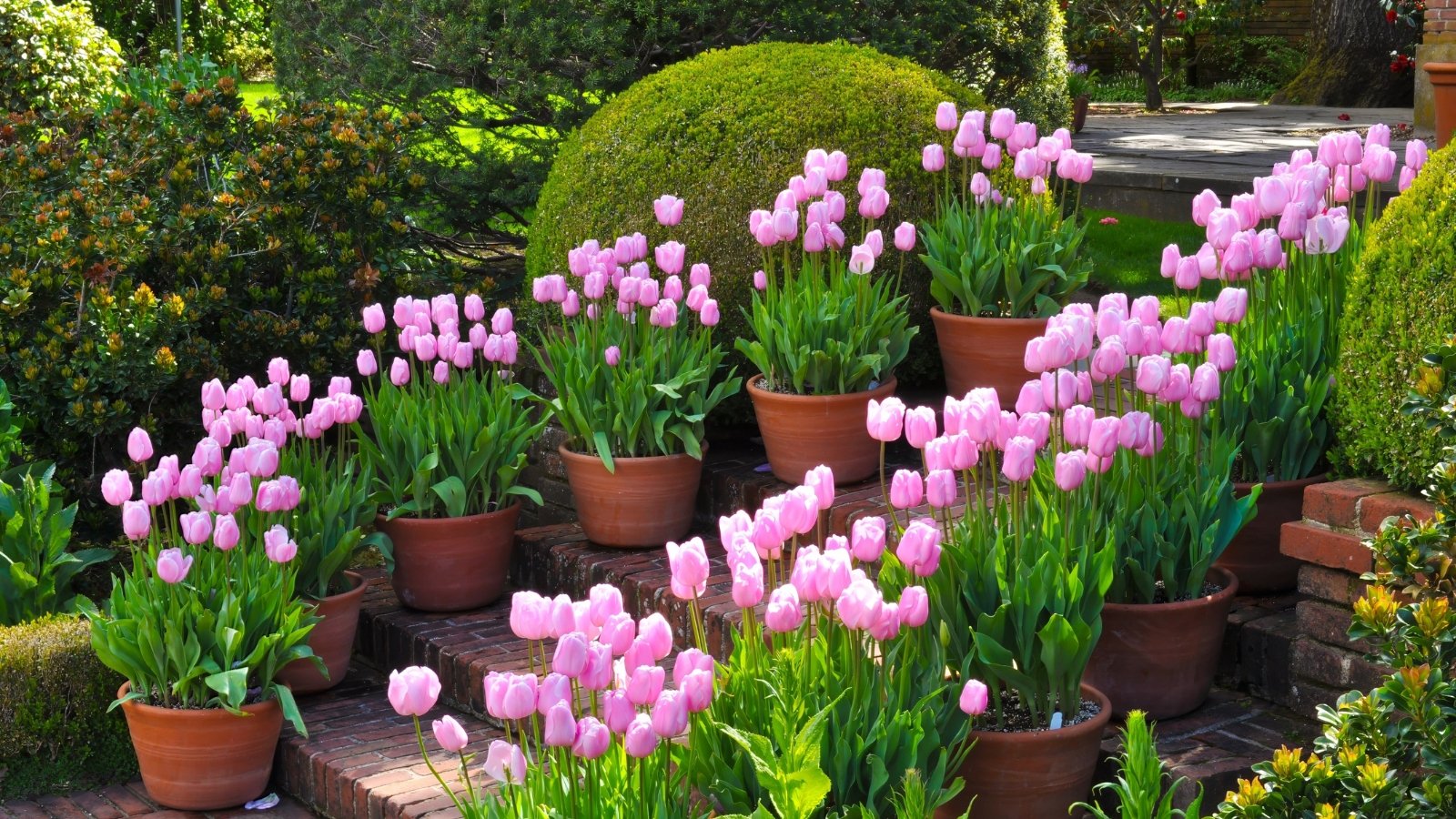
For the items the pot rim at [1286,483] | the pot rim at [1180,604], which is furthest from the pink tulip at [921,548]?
the pot rim at [1286,483]

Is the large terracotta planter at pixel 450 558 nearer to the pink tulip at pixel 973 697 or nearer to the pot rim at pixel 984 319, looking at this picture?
the pot rim at pixel 984 319

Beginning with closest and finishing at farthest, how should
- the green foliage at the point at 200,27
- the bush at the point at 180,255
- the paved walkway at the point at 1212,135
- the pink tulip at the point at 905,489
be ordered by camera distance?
the pink tulip at the point at 905,489 → the bush at the point at 180,255 → the paved walkway at the point at 1212,135 → the green foliage at the point at 200,27

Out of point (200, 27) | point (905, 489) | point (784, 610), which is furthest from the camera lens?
point (200, 27)

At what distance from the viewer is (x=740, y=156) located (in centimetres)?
607

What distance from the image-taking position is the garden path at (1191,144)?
29.8 feet

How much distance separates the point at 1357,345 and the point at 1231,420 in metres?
0.41

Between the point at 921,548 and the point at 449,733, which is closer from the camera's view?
the point at 449,733

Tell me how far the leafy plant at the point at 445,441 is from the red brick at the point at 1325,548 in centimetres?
259

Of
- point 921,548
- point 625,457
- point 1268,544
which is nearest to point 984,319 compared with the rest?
point 625,457

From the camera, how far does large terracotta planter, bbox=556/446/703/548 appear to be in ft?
17.7

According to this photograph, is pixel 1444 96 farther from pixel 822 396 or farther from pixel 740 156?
pixel 822 396

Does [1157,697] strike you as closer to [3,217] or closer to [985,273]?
[985,273]

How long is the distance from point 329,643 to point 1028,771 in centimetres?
262

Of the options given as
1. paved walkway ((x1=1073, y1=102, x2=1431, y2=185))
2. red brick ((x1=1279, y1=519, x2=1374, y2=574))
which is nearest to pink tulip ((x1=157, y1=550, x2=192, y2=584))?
red brick ((x1=1279, y1=519, x2=1374, y2=574))
